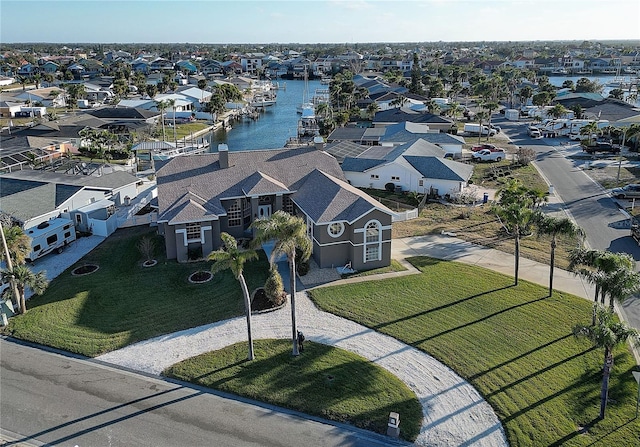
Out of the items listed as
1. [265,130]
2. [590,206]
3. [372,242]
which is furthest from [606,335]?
[265,130]

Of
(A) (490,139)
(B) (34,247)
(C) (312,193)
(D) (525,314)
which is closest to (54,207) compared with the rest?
(B) (34,247)

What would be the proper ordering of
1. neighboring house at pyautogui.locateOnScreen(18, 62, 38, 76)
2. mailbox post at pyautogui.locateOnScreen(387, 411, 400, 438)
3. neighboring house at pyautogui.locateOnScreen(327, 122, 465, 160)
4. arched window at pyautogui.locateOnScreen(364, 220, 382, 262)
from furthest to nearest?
neighboring house at pyautogui.locateOnScreen(18, 62, 38, 76) < neighboring house at pyautogui.locateOnScreen(327, 122, 465, 160) < arched window at pyautogui.locateOnScreen(364, 220, 382, 262) < mailbox post at pyautogui.locateOnScreen(387, 411, 400, 438)

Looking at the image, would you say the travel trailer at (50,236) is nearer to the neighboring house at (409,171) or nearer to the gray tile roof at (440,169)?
the neighboring house at (409,171)

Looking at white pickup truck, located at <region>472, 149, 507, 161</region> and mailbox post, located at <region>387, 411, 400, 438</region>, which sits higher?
white pickup truck, located at <region>472, 149, 507, 161</region>

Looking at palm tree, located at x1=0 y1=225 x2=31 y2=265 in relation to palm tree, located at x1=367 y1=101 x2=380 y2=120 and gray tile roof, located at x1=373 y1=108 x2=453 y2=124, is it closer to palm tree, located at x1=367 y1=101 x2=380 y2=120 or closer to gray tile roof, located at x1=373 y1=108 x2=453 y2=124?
gray tile roof, located at x1=373 y1=108 x2=453 y2=124

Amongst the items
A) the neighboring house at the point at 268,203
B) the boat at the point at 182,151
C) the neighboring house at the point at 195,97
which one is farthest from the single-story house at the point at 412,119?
the neighboring house at the point at 195,97

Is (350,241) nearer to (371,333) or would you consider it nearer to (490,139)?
(371,333)

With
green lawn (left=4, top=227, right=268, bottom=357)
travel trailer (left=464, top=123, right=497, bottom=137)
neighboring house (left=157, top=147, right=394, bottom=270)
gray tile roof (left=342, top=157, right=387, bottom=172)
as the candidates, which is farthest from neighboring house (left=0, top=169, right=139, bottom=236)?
travel trailer (left=464, top=123, right=497, bottom=137)
